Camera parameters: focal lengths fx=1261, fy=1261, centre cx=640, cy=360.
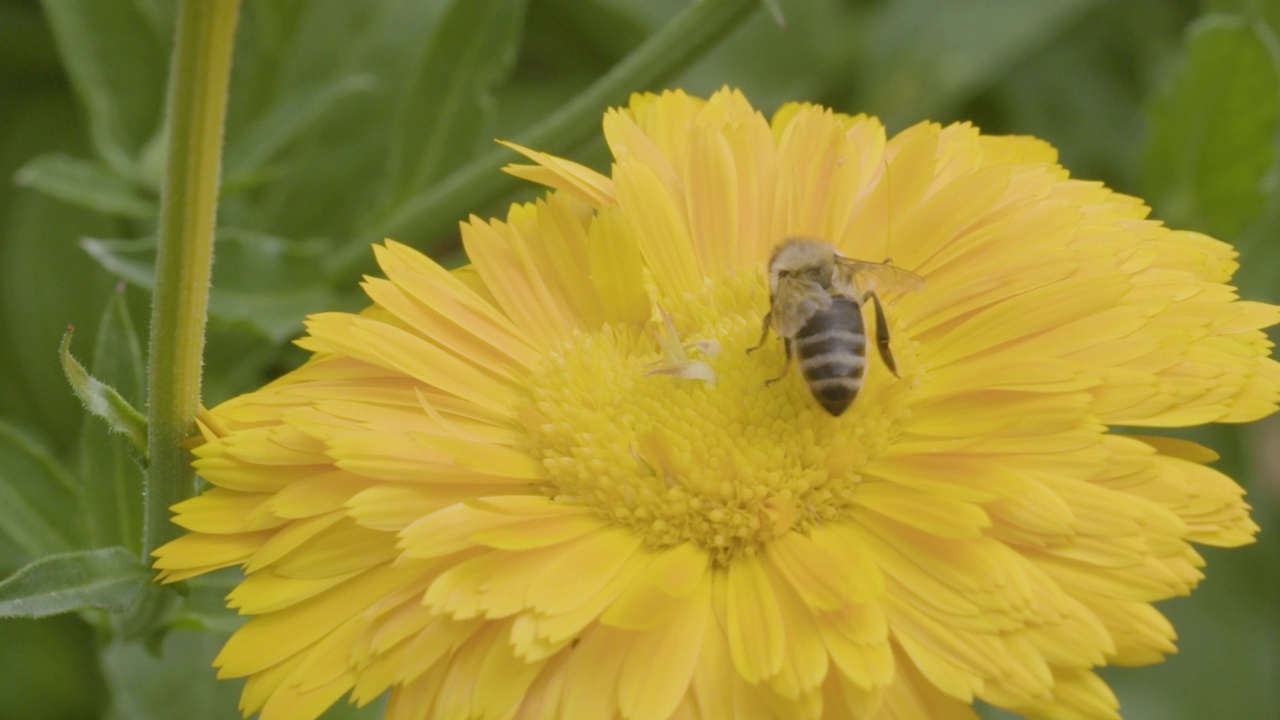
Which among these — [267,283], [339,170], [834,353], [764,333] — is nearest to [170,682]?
[267,283]

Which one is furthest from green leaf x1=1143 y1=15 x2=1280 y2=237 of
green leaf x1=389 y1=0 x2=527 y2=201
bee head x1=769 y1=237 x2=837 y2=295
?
green leaf x1=389 y1=0 x2=527 y2=201

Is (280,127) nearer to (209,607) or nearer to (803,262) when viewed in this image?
(209,607)

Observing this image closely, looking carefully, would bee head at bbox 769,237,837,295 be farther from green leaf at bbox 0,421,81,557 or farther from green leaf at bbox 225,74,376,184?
green leaf at bbox 0,421,81,557

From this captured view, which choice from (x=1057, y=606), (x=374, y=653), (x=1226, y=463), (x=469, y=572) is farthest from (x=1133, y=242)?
(x=1226, y=463)

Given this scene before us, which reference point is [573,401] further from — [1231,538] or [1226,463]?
[1226,463]

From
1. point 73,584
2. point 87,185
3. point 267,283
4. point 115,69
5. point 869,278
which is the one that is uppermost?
point 115,69

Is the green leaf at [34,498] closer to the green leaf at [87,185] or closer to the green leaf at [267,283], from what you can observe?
the green leaf at [267,283]

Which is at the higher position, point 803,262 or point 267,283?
point 267,283
